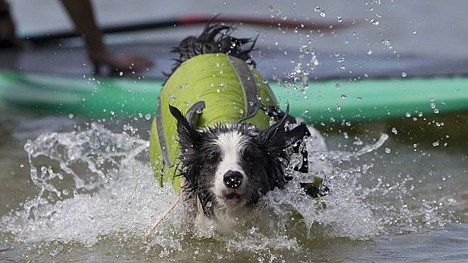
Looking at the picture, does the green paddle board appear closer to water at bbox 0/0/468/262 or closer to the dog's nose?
water at bbox 0/0/468/262

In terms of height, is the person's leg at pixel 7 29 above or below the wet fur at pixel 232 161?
above

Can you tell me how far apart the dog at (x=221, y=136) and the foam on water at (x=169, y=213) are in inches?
4.3

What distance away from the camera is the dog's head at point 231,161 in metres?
4.09

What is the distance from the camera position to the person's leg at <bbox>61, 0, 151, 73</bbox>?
7.57m

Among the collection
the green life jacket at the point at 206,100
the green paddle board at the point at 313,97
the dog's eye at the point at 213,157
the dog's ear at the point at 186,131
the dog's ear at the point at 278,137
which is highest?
the green paddle board at the point at 313,97

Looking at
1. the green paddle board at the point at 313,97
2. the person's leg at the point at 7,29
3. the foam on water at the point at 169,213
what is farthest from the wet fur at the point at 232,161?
the person's leg at the point at 7,29

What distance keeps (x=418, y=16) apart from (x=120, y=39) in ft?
12.2

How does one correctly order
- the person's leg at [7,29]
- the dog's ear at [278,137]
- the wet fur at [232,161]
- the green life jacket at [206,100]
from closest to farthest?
the wet fur at [232,161], the dog's ear at [278,137], the green life jacket at [206,100], the person's leg at [7,29]

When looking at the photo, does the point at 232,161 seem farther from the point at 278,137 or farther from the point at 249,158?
the point at 278,137

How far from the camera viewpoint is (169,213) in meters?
4.48

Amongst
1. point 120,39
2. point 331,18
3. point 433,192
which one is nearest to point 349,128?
point 433,192

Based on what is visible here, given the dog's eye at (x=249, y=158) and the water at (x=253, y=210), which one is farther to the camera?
the water at (x=253, y=210)

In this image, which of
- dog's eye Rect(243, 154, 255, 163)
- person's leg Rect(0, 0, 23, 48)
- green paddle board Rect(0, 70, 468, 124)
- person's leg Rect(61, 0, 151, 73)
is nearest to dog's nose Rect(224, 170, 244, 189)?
dog's eye Rect(243, 154, 255, 163)

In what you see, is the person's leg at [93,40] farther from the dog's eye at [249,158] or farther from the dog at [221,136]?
the dog's eye at [249,158]
